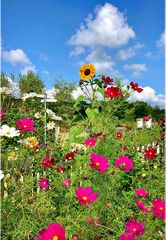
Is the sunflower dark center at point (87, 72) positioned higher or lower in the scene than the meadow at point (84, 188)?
higher

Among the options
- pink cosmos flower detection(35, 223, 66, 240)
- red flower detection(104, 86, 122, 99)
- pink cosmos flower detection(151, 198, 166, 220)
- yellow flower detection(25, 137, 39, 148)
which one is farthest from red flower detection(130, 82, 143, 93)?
pink cosmos flower detection(35, 223, 66, 240)

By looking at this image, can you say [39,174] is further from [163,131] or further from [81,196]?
[163,131]

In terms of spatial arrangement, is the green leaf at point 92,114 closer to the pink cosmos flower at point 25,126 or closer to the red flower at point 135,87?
the red flower at point 135,87

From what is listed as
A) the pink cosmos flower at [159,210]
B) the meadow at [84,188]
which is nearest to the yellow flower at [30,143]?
the meadow at [84,188]

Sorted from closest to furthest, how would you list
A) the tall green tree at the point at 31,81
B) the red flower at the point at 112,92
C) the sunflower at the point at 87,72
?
the red flower at the point at 112,92 → the sunflower at the point at 87,72 → the tall green tree at the point at 31,81

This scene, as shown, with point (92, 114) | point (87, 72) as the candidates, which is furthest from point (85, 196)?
point (87, 72)

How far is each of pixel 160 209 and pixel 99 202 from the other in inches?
32.8

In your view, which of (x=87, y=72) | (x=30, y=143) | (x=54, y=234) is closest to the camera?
(x=54, y=234)

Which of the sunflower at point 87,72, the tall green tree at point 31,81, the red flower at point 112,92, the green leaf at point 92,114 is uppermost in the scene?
the tall green tree at point 31,81

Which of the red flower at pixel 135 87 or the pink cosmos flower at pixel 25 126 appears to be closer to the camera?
the pink cosmos flower at pixel 25 126

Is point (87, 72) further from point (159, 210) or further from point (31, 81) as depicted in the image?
point (31, 81)

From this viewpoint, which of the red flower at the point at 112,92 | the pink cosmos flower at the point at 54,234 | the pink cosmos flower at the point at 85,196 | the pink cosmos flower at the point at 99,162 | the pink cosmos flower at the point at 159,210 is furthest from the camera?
the red flower at the point at 112,92

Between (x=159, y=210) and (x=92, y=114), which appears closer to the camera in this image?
(x=159, y=210)

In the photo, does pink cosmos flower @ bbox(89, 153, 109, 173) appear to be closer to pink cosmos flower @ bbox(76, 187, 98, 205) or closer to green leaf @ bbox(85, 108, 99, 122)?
pink cosmos flower @ bbox(76, 187, 98, 205)
